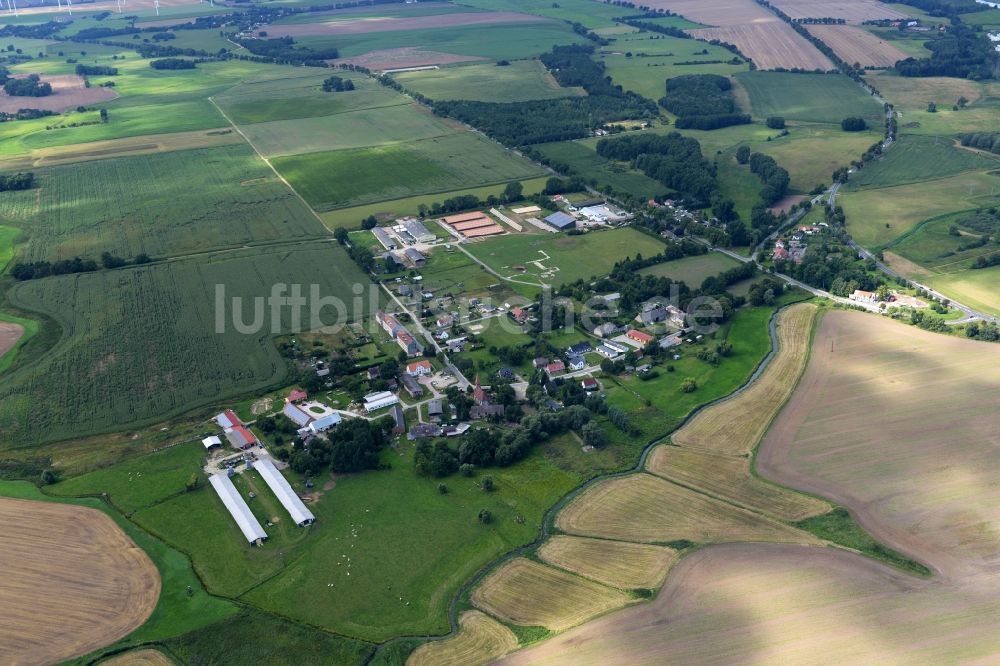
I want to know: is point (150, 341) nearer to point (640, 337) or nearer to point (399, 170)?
point (640, 337)

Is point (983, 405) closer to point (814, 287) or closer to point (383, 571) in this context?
point (814, 287)

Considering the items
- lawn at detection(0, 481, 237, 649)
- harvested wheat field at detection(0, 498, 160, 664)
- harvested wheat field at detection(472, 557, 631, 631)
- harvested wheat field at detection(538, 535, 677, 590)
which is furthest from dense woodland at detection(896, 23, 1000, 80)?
harvested wheat field at detection(0, 498, 160, 664)

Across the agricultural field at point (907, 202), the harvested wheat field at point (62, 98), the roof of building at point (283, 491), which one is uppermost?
the harvested wheat field at point (62, 98)

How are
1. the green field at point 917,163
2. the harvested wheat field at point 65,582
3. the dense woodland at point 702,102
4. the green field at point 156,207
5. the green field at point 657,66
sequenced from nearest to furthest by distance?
the harvested wheat field at point 65,582 → the green field at point 156,207 → the green field at point 917,163 → the dense woodland at point 702,102 → the green field at point 657,66

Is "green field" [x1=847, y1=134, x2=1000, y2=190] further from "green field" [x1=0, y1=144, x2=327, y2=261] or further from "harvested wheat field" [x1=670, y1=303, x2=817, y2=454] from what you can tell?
"green field" [x1=0, y1=144, x2=327, y2=261]

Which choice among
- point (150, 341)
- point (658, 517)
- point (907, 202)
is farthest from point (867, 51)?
point (150, 341)

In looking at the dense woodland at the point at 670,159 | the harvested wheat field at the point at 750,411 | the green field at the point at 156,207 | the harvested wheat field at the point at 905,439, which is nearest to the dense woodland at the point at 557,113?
the dense woodland at the point at 670,159

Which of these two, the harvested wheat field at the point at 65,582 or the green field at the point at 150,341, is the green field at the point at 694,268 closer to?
the green field at the point at 150,341
